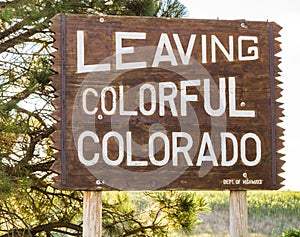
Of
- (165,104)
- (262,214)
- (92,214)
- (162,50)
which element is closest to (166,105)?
(165,104)

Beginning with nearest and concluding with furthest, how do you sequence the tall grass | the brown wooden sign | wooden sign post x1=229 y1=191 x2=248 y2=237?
the brown wooden sign, wooden sign post x1=229 y1=191 x2=248 y2=237, the tall grass

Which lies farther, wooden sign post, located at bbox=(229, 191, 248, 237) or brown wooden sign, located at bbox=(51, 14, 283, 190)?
wooden sign post, located at bbox=(229, 191, 248, 237)

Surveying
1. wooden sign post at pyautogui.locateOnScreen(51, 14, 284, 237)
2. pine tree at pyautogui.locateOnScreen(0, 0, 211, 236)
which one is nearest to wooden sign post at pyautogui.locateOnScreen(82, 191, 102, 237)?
wooden sign post at pyautogui.locateOnScreen(51, 14, 284, 237)

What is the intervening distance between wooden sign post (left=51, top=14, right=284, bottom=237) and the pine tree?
1.16 ft

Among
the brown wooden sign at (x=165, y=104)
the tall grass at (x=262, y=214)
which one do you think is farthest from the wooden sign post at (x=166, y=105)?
the tall grass at (x=262, y=214)

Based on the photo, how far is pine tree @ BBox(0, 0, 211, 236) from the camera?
12.5 ft

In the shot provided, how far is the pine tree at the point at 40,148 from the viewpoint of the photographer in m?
3.81

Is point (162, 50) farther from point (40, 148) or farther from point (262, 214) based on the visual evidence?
point (262, 214)

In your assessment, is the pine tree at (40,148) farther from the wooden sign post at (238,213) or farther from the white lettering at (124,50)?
the wooden sign post at (238,213)

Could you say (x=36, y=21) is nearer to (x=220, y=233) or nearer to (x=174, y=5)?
(x=174, y=5)

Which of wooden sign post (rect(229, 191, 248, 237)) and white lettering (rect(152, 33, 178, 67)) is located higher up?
white lettering (rect(152, 33, 178, 67))

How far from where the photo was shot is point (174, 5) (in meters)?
4.39

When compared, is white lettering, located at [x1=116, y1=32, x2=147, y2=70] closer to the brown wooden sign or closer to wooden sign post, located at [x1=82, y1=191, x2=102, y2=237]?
the brown wooden sign

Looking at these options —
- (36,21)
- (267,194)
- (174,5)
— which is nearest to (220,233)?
(267,194)
